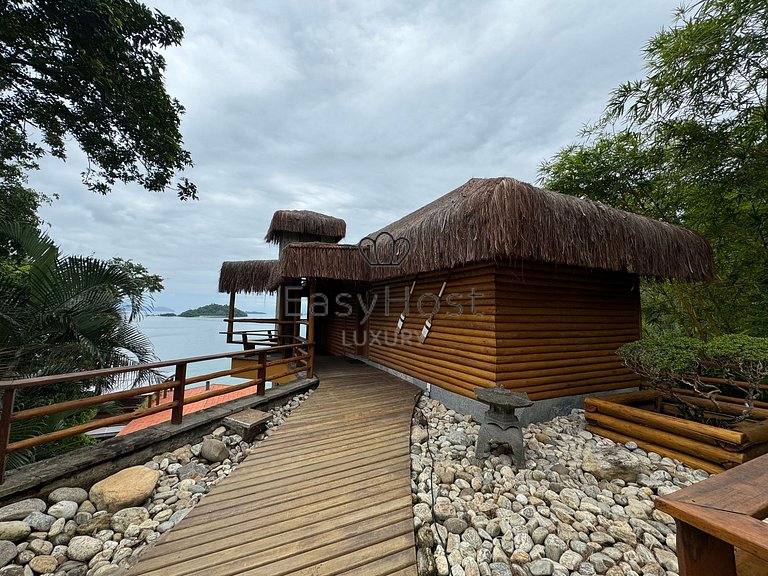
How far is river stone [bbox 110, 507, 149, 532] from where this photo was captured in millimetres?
2020

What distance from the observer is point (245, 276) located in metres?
8.99

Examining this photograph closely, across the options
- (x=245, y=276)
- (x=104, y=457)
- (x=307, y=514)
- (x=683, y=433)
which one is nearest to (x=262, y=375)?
(x=104, y=457)

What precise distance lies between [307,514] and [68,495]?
1804 mm

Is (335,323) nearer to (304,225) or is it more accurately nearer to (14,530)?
(304,225)

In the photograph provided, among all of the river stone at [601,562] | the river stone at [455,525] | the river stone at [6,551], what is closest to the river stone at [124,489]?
the river stone at [6,551]

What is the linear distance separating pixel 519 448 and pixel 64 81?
8503 millimetres

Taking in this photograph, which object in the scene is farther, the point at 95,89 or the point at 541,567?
the point at 95,89

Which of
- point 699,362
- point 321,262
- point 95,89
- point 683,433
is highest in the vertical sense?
point 95,89

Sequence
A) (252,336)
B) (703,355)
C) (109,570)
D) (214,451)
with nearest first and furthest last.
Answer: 1. (109,570)
2. (214,451)
3. (703,355)
4. (252,336)

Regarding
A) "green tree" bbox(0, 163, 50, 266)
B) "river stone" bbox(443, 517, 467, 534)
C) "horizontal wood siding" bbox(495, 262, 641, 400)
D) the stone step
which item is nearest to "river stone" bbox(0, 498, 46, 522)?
the stone step

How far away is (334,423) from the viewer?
146 inches

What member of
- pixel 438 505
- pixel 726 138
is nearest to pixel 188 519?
pixel 438 505

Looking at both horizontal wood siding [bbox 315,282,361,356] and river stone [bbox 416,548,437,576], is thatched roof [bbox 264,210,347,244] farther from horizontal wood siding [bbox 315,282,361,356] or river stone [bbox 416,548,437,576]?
river stone [bbox 416,548,437,576]

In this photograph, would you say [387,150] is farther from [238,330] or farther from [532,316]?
[532,316]
